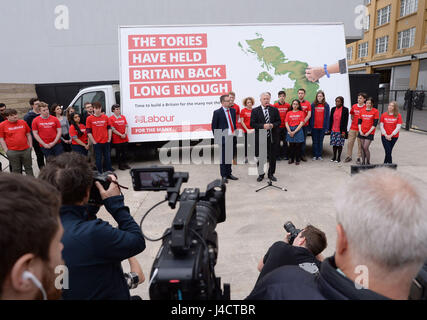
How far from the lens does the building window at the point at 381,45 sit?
3091 centimetres

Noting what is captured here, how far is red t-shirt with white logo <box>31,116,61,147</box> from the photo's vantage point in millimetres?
6340

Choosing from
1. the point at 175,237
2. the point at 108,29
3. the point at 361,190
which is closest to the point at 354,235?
the point at 361,190

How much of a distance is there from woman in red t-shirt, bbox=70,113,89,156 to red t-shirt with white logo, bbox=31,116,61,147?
19.3 inches

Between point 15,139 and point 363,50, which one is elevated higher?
point 363,50

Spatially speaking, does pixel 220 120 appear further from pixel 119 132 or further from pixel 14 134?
pixel 14 134

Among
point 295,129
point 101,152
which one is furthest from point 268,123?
point 101,152

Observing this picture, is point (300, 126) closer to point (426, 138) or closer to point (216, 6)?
point (426, 138)

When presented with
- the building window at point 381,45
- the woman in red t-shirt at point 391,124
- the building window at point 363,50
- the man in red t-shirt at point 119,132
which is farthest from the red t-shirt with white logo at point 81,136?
the building window at point 363,50

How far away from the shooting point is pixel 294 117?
7.45 metres

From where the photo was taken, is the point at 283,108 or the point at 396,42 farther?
the point at 396,42

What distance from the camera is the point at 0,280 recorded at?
0.74 metres

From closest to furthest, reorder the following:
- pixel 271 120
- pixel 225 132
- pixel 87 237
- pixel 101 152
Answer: pixel 87 237, pixel 271 120, pixel 225 132, pixel 101 152

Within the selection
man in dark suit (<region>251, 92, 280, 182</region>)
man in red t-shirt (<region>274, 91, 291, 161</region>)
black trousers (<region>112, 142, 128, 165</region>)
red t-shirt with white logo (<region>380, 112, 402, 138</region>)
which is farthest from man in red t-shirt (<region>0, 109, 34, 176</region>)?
red t-shirt with white logo (<region>380, 112, 402, 138</region>)

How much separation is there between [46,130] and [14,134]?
1.97ft
